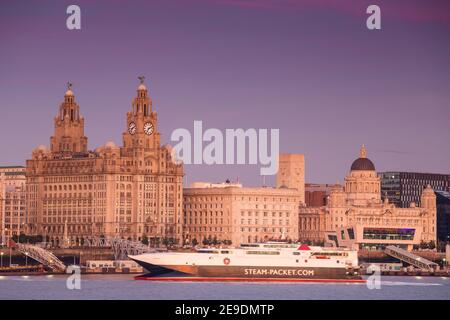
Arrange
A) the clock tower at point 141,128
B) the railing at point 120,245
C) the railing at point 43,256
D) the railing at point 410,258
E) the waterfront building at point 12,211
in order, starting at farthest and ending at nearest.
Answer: the waterfront building at point 12,211 < the clock tower at point 141,128 < the railing at point 410,258 < the railing at point 120,245 < the railing at point 43,256

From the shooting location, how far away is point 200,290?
106m

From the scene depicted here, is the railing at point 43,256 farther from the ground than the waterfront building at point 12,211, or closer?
closer

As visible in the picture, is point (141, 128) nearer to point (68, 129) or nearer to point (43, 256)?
point (68, 129)

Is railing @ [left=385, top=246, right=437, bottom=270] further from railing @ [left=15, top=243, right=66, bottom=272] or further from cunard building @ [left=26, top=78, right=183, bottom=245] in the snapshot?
railing @ [left=15, top=243, right=66, bottom=272]

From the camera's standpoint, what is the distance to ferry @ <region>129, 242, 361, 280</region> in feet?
398

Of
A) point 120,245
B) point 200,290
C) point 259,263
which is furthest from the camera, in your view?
point 120,245

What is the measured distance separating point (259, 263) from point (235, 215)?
216 feet

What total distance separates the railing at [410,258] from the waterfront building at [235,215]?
15861 millimetres

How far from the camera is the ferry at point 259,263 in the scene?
121375 mm

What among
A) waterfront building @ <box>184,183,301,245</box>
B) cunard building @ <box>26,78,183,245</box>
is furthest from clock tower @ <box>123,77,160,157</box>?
waterfront building @ <box>184,183,301,245</box>

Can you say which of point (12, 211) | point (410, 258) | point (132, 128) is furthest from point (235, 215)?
point (12, 211)

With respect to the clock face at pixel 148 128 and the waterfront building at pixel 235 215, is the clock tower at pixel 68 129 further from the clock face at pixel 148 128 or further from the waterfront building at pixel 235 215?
the waterfront building at pixel 235 215

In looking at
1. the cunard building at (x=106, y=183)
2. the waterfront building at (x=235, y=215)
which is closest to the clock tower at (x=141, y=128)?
the cunard building at (x=106, y=183)
